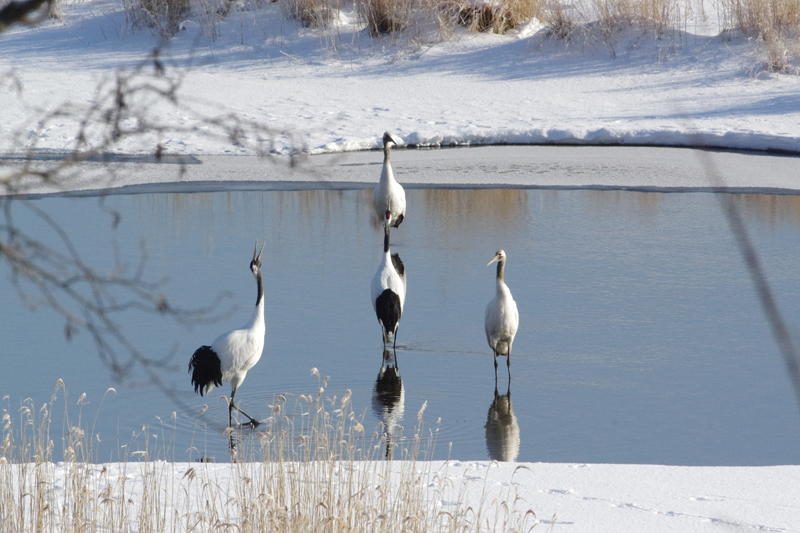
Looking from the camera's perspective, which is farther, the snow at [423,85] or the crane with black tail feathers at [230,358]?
the snow at [423,85]

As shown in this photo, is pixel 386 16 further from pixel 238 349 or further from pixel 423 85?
pixel 238 349

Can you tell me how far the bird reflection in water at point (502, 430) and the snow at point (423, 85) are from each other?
A: 218 inches

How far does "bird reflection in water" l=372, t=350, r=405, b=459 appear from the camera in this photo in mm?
4930

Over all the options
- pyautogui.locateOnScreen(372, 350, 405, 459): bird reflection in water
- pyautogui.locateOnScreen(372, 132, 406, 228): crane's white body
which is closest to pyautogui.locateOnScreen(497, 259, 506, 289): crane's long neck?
pyautogui.locateOnScreen(372, 350, 405, 459): bird reflection in water

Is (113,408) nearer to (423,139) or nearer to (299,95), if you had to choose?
(423,139)

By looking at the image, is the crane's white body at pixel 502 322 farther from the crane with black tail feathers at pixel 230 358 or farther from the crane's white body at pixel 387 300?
the crane with black tail feathers at pixel 230 358

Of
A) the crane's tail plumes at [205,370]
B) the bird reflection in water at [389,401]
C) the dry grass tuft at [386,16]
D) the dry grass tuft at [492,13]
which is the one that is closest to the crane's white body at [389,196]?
the bird reflection in water at [389,401]

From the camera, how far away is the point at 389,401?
537 cm

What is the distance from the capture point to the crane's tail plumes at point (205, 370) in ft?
16.8

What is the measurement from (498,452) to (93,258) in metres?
4.82

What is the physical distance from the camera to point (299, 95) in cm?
1653

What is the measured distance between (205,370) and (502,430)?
169cm

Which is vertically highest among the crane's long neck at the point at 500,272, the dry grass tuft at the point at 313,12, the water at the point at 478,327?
the dry grass tuft at the point at 313,12

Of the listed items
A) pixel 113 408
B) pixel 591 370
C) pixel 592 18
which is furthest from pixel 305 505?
pixel 592 18
